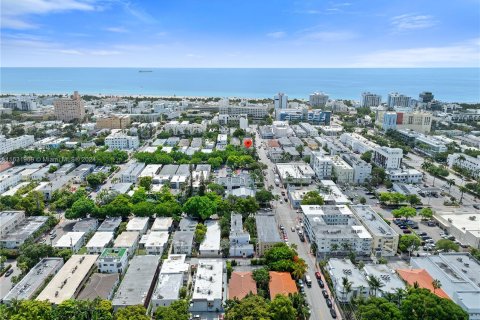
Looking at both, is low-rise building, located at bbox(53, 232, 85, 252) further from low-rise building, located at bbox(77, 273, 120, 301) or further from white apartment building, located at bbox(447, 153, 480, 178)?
white apartment building, located at bbox(447, 153, 480, 178)

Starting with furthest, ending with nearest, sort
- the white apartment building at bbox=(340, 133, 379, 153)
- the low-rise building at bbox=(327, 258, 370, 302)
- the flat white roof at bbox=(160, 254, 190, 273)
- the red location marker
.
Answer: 1. the red location marker
2. the white apartment building at bbox=(340, 133, 379, 153)
3. the flat white roof at bbox=(160, 254, 190, 273)
4. the low-rise building at bbox=(327, 258, 370, 302)

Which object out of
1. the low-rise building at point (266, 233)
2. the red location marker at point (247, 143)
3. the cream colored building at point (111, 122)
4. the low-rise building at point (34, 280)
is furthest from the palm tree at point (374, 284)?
the cream colored building at point (111, 122)

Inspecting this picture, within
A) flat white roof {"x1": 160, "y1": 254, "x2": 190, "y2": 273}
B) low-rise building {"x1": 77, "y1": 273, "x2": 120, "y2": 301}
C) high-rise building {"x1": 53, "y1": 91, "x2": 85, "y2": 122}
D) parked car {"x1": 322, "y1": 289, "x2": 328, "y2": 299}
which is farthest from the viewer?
high-rise building {"x1": 53, "y1": 91, "x2": 85, "y2": 122}

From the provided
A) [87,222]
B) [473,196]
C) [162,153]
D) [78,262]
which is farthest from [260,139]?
[78,262]

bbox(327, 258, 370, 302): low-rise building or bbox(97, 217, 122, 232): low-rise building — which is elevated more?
bbox(97, 217, 122, 232): low-rise building

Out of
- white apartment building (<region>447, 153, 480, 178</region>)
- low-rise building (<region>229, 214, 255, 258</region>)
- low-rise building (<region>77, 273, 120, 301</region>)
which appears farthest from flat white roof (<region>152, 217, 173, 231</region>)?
white apartment building (<region>447, 153, 480, 178</region>)

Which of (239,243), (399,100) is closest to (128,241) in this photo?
(239,243)

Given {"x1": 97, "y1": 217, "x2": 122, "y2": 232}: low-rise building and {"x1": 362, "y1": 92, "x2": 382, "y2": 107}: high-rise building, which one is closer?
{"x1": 97, "y1": 217, "x2": 122, "y2": 232}: low-rise building

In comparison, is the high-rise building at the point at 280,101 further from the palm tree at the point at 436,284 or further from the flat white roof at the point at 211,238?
the palm tree at the point at 436,284
